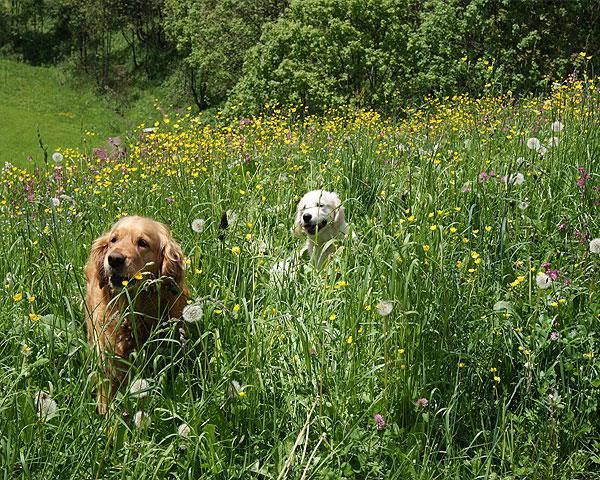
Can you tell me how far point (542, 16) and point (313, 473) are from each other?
67.7 feet

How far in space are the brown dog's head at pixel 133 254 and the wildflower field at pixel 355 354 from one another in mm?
199

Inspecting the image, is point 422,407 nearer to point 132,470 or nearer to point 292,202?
point 132,470

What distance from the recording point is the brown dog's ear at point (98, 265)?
3.78 metres

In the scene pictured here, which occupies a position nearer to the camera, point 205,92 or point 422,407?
point 422,407

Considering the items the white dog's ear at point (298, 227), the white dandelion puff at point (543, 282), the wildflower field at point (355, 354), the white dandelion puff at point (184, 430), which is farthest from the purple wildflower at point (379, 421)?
the white dog's ear at point (298, 227)

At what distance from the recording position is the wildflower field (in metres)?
2.76

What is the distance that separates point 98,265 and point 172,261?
17.1 inches

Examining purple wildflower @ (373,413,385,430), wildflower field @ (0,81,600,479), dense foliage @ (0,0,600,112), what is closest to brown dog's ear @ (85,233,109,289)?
wildflower field @ (0,81,600,479)

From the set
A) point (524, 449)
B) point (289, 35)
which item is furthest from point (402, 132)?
point (289, 35)

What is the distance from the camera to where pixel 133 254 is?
3.77m

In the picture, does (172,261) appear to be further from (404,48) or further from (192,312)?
(404,48)

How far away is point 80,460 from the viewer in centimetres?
248

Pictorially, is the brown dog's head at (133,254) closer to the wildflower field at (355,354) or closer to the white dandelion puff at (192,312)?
the wildflower field at (355,354)

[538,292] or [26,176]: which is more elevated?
[538,292]
